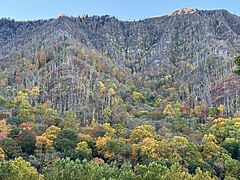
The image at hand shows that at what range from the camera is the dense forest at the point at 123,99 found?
2058 inches

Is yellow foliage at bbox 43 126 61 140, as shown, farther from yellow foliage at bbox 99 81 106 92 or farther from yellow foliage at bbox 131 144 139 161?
yellow foliage at bbox 99 81 106 92

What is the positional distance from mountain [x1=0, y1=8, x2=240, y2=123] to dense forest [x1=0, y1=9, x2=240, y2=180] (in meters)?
0.43

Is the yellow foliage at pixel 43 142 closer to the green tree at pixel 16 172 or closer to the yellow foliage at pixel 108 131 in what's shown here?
the yellow foliage at pixel 108 131

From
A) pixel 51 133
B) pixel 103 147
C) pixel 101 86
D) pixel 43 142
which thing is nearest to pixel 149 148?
pixel 103 147

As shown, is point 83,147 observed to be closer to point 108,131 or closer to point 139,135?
point 108,131

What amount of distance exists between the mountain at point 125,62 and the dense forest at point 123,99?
426mm

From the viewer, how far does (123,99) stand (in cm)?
10294

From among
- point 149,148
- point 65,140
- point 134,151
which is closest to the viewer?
point 149,148

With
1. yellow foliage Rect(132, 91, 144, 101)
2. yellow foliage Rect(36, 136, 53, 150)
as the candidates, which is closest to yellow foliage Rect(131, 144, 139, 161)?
yellow foliage Rect(36, 136, 53, 150)

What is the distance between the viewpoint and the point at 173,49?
157m

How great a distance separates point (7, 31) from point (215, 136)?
15252 centimetres

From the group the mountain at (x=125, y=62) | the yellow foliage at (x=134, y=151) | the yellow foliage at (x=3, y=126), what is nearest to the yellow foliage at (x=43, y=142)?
the yellow foliage at (x=3, y=126)

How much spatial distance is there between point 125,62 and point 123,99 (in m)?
55.7

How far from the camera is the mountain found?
97000mm
